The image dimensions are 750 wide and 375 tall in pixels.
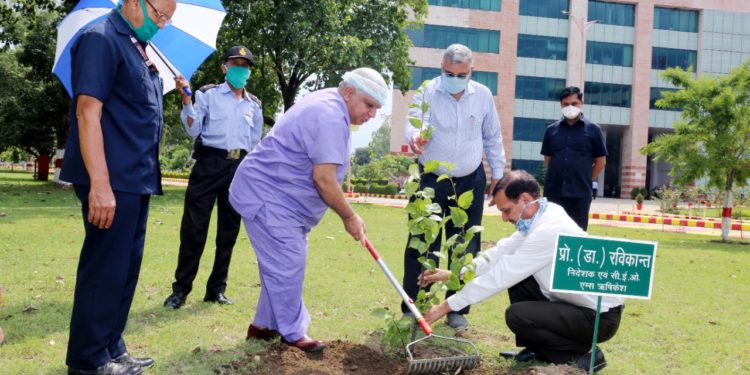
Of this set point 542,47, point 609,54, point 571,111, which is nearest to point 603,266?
point 571,111

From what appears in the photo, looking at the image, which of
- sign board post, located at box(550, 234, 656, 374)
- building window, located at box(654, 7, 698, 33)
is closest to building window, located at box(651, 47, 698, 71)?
building window, located at box(654, 7, 698, 33)

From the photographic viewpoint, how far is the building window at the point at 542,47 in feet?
148

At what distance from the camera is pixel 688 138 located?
52.1ft

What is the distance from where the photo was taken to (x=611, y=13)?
45750mm

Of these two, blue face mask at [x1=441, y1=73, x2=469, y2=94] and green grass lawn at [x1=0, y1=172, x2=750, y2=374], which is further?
blue face mask at [x1=441, y1=73, x2=469, y2=94]

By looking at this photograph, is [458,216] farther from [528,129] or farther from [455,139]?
[528,129]

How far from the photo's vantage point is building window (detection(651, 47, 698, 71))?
4566 cm

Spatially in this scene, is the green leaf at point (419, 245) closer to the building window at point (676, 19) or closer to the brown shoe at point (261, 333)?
the brown shoe at point (261, 333)

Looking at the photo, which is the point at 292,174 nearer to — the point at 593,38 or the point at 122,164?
the point at 122,164

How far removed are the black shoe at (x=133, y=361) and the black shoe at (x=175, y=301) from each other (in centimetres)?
148

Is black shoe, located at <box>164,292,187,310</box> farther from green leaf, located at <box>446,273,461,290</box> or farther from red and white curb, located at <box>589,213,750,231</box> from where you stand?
red and white curb, located at <box>589,213,750,231</box>

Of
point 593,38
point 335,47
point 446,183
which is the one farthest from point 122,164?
point 593,38

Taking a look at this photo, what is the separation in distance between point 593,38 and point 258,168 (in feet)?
150

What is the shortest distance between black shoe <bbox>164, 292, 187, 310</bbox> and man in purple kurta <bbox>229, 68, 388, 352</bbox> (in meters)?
A: 1.53
